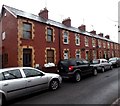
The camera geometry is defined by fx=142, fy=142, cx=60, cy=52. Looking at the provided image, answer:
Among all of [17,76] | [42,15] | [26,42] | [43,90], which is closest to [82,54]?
[42,15]

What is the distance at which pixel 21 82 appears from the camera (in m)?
6.84

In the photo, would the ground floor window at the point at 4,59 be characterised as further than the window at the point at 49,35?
No

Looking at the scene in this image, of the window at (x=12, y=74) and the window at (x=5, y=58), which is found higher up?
the window at (x=5, y=58)

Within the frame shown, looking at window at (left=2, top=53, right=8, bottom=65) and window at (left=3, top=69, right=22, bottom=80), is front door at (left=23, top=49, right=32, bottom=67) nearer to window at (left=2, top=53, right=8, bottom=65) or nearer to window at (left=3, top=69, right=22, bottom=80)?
window at (left=2, top=53, right=8, bottom=65)

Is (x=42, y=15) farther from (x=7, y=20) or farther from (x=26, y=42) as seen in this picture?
(x=26, y=42)

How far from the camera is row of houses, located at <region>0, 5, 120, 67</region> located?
1402 cm

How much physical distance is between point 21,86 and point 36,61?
8.20 meters

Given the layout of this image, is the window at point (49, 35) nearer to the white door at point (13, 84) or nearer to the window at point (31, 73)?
the window at point (31, 73)

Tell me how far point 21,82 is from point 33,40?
28.0 ft

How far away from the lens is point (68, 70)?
445 inches

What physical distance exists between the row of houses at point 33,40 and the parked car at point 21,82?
6.15 meters

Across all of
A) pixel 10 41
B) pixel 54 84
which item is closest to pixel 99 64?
pixel 54 84

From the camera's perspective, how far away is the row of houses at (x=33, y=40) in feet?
46.0

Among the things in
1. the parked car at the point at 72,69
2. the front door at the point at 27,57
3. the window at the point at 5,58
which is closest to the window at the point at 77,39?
the front door at the point at 27,57
